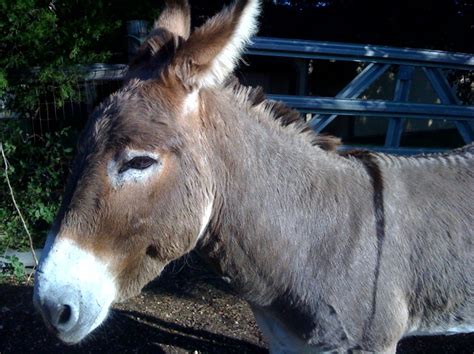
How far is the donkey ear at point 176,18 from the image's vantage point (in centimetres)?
243

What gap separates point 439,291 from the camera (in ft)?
8.09

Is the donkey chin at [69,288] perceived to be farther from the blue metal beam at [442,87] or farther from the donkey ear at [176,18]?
the blue metal beam at [442,87]

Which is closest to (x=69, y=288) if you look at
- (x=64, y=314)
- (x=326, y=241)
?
(x=64, y=314)

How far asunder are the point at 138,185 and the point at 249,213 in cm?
54

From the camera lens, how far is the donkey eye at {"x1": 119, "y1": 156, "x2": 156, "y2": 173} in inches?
73.7

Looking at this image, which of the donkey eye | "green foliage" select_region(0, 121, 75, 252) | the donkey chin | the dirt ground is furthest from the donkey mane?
"green foliage" select_region(0, 121, 75, 252)

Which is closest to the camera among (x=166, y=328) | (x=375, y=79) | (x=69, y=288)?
(x=69, y=288)

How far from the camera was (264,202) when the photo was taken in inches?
87.1

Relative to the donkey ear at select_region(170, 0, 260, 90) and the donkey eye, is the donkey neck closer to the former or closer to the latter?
the donkey ear at select_region(170, 0, 260, 90)

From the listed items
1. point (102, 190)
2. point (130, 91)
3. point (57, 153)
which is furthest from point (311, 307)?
point (57, 153)

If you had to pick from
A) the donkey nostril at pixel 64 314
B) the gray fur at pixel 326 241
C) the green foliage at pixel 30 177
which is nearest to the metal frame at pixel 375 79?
the gray fur at pixel 326 241

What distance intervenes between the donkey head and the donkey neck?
0.10 m

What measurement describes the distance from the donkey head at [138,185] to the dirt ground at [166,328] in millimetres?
2040

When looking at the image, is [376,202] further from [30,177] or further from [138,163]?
[30,177]
